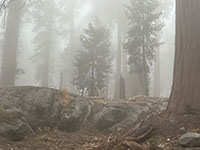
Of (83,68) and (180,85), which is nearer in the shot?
→ (180,85)

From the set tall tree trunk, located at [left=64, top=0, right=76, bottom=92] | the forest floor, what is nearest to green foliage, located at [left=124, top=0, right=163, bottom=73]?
the forest floor

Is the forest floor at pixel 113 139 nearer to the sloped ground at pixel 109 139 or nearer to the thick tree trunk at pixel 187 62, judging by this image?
the sloped ground at pixel 109 139

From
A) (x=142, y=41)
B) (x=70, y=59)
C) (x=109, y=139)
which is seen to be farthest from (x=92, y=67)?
(x=70, y=59)

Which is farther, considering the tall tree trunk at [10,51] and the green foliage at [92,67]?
the green foliage at [92,67]

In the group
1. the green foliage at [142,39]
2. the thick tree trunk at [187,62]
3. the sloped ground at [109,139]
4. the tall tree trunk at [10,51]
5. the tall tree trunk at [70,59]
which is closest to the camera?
the sloped ground at [109,139]

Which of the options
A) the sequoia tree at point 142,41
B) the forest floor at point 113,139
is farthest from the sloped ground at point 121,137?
the sequoia tree at point 142,41

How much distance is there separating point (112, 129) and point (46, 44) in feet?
74.4

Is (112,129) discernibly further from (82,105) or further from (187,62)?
(187,62)

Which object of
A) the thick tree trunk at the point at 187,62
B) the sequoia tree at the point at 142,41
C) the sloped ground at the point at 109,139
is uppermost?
the sequoia tree at the point at 142,41

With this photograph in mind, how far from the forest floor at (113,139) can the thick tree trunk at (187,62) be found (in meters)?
0.35

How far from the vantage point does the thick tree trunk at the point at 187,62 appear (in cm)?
568

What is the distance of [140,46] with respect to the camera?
15859mm

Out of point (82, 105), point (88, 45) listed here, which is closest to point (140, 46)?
point (88, 45)

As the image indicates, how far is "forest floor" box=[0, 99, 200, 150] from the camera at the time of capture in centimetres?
469
